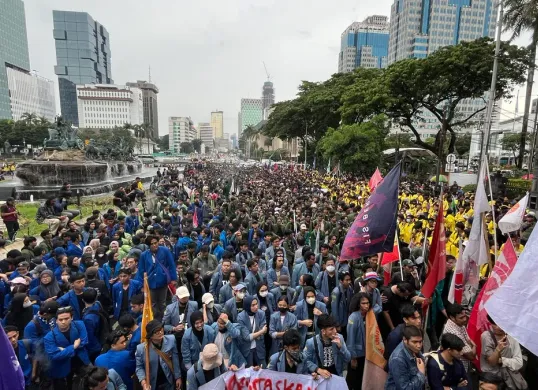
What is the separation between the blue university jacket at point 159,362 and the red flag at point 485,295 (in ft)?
11.0

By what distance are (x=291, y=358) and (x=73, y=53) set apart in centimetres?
18520

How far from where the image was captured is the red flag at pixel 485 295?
3957 millimetres

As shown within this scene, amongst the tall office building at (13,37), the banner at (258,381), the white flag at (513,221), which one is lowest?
the banner at (258,381)

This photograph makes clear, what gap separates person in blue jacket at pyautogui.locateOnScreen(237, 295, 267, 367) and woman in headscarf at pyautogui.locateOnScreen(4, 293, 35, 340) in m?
2.72

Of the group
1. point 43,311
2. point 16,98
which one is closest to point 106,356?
point 43,311

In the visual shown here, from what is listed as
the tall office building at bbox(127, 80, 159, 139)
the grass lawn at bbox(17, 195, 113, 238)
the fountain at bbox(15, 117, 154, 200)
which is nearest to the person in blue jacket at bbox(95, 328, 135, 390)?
the grass lawn at bbox(17, 195, 113, 238)

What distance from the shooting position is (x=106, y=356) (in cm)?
357

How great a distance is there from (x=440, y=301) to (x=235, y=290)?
3.20 metres

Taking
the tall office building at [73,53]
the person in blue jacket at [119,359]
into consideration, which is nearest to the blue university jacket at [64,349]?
the person in blue jacket at [119,359]

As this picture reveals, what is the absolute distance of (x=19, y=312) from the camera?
4.38m

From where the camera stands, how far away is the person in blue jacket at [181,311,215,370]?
12.7ft

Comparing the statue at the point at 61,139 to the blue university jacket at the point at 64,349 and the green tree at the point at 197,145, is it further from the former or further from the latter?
the green tree at the point at 197,145

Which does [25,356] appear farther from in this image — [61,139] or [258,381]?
[61,139]

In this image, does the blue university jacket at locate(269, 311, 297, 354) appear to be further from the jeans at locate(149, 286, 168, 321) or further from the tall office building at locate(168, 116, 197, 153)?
the tall office building at locate(168, 116, 197, 153)
